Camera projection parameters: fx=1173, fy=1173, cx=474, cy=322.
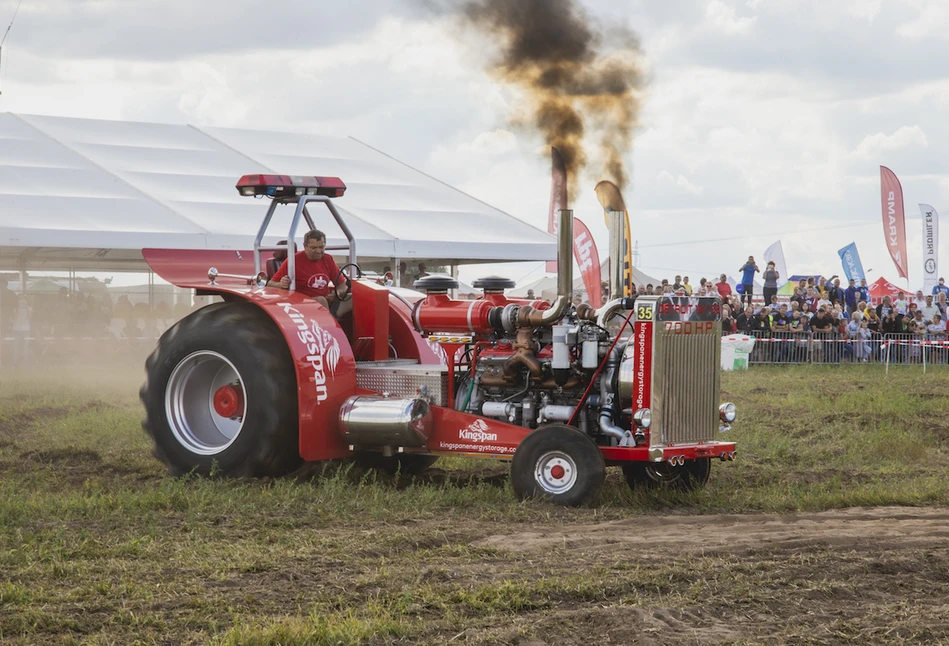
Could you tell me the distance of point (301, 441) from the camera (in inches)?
320

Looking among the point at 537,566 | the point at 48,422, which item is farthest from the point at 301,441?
the point at 48,422

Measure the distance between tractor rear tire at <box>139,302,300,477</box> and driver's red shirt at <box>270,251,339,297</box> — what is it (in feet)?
1.41

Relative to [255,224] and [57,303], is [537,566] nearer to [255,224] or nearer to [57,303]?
[255,224]

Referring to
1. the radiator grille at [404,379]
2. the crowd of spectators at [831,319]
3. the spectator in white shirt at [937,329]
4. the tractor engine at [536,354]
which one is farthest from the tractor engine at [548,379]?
the spectator in white shirt at [937,329]

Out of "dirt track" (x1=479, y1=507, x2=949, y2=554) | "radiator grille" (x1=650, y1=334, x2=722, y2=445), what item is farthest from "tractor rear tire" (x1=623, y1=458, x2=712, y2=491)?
"dirt track" (x1=479, y1=507, x2=949, y2=554)

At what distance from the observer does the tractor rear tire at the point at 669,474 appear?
8.34 m

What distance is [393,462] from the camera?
9.36m

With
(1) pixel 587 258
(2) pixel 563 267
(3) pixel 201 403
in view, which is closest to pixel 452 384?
(2) pixel 563 267

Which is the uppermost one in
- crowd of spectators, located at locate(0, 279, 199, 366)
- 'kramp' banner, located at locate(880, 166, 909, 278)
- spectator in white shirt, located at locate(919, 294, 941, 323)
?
'kramp' banner, located at locate(880, 166, 909, 278)

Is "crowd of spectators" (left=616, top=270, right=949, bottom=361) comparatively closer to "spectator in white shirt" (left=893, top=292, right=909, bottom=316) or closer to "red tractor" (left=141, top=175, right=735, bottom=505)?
"spectator in white shirt" (left=893, top=292, right=909, bottom=316)

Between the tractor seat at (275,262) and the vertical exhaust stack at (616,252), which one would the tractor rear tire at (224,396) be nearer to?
the tractor seat at (275,262)

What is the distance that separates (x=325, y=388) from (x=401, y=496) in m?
1.00

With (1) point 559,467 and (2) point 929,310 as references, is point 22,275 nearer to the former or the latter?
(1) point 559,467

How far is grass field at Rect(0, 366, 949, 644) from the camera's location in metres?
4.59
